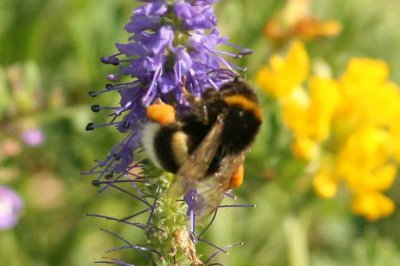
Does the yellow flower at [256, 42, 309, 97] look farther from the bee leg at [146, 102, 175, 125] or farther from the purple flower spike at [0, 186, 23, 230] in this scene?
the bee leg at [146, 102, 175, 125]

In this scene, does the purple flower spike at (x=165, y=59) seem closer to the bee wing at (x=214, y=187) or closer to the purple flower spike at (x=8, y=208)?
the bee wing at (x=214, y=187)

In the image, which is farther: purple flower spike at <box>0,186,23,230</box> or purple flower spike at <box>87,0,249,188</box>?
purple flower spike at <box>0,186,23,230</box>

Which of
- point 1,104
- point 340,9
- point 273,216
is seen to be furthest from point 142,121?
point 340,9

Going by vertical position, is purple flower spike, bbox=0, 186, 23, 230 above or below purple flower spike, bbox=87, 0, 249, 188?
below

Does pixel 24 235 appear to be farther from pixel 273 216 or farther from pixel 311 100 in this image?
pixel 311 100

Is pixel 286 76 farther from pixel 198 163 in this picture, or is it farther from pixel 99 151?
pixel 198 163

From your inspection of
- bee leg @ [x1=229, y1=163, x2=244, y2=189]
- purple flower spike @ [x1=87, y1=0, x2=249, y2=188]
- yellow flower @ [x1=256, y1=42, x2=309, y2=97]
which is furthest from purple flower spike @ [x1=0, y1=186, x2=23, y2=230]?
bee leg @ [x1=229, y1=163, x2=244, y2=189]
